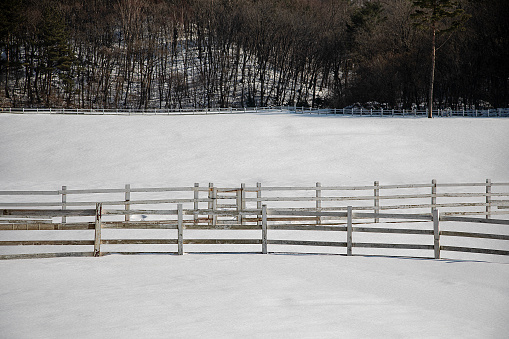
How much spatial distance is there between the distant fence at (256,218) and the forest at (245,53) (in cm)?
4180

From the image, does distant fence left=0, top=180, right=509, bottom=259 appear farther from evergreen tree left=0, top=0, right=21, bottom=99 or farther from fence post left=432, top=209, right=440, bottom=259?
evergreen tree left=0, top=0, right=21, bottom=99

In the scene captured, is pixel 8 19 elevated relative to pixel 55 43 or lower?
elevated

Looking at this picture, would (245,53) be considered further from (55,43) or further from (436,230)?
(436,230)

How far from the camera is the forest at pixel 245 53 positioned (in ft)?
211

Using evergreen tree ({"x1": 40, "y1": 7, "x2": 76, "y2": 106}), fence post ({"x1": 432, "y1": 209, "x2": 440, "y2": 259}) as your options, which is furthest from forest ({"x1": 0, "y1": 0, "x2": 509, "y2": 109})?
fence post ({"x1": 432, "y1": 209, "x2": 440, "y2": 259})

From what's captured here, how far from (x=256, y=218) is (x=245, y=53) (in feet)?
225

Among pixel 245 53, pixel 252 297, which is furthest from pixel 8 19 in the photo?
pixel 252 297

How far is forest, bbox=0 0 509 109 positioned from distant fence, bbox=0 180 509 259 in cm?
4180

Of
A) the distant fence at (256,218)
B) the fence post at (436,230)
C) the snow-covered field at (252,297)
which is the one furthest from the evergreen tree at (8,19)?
the fence post at (436,230)

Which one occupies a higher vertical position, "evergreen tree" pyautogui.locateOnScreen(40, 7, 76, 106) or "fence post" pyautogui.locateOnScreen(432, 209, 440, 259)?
"evergreen tree" pyautogui.locateOnScreen(40, 7, 76, 106)

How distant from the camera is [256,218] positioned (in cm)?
1788

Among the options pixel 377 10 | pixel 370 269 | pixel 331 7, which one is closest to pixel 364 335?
pixel 370 269

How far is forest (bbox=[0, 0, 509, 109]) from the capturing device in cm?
6431

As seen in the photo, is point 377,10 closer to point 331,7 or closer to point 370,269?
point 331,7
